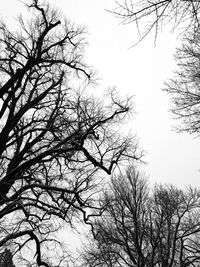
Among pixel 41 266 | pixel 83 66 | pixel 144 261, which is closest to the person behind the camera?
pixel 41 266

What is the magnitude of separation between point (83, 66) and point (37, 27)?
6.96ft

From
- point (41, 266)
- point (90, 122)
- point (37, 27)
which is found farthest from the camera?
point (37, 27)

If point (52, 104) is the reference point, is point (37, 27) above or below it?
above

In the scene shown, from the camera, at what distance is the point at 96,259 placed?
1488cm

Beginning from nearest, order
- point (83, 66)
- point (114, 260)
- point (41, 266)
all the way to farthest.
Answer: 1. point (41, 266)
2. point (83, 66)
3. point (114, 260)

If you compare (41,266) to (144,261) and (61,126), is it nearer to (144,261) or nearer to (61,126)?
(61,126)

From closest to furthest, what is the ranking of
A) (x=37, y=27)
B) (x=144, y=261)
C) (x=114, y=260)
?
(x=37, y=27) → (x=144, y=261) → (x=114, y=260)

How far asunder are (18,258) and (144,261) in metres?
8.21

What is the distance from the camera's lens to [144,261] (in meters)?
13.9

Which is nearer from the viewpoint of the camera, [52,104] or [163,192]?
[52,104]

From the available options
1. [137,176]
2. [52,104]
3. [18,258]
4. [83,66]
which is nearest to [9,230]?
[18,258]

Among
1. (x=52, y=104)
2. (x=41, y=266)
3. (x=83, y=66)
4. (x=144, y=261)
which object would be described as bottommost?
(x=41, y=266)

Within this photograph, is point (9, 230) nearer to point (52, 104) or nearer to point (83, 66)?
point (52, 104)

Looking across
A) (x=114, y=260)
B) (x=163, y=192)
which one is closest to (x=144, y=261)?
(x=114, y=260)
